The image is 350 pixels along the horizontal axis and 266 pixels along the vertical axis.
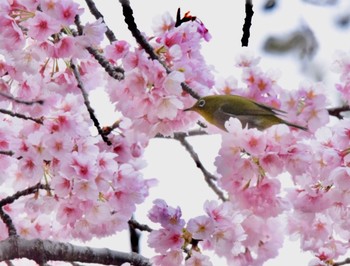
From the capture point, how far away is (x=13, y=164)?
115 inches

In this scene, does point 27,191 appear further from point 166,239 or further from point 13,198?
point 166,239

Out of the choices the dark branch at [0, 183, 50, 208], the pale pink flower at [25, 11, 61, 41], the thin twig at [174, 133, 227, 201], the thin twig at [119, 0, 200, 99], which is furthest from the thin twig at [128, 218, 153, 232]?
the pale pink flower at [25, 11, 61, 41]

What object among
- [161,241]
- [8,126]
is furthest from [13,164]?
[161,241]

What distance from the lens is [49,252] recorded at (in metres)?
2.94

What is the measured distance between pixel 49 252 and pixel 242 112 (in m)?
1.18

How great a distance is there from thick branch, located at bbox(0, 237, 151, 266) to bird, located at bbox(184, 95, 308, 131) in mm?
1064

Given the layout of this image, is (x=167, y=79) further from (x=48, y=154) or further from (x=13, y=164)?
(x=13, y=164)

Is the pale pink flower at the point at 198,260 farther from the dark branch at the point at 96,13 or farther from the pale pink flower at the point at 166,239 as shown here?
the dark branch at the point at 96,13

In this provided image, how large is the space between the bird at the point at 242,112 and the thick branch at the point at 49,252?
1.06 metres

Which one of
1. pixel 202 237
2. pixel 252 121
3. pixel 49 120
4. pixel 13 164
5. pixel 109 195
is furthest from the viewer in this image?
pixel 13 164

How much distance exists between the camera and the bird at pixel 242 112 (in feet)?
6.95

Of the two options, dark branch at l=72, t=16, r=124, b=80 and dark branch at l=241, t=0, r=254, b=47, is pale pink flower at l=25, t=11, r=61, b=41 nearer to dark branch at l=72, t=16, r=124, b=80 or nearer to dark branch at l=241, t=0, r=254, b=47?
dark branch at l=72, t=16, r=124, b=80

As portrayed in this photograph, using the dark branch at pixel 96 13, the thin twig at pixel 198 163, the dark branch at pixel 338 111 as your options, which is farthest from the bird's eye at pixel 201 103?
the thin twig at pixel 198 163

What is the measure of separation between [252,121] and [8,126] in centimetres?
99
